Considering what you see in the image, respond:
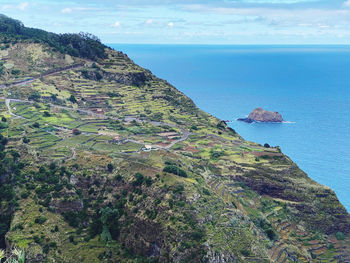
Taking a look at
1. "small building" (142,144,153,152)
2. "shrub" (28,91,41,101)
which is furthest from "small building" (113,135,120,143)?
"shrub" (28,91,41,101)

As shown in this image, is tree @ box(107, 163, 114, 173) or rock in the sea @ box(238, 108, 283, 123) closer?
tree @ box(107, 163, 114, 173)

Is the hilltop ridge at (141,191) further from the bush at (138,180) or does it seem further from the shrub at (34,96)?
the shrub at (34,96)

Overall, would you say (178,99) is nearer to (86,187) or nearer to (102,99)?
(102,99)

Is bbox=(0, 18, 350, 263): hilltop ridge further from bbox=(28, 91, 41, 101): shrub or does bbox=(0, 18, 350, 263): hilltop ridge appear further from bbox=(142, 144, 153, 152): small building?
bbox=(142, 144, 153, 152): small building

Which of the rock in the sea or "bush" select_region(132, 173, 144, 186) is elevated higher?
the rock in the sea

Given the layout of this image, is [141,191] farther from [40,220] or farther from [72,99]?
[72,99]

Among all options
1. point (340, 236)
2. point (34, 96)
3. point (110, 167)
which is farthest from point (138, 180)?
point (34, 96)

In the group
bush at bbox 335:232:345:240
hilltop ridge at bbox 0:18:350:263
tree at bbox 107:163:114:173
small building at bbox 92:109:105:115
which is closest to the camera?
hilltop ridge at bbox 0:18:350:263

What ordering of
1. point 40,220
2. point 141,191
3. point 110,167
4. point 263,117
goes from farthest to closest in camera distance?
1. point 263,117
2. point 110,167
3. point 141,191
4. point 40,220

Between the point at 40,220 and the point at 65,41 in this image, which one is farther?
the point at 65,41
